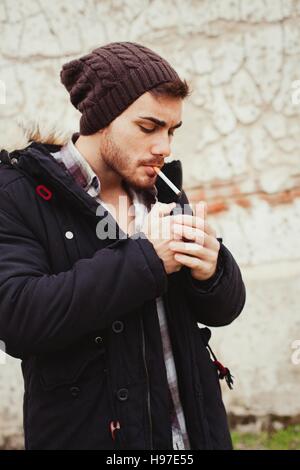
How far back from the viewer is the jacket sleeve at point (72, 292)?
1.40 metres

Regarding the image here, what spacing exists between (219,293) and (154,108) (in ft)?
1.84

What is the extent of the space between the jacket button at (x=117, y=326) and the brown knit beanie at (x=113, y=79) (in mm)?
616

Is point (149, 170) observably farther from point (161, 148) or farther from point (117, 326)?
point (117, 326)

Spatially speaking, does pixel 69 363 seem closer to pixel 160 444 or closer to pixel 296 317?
pixel 160 444

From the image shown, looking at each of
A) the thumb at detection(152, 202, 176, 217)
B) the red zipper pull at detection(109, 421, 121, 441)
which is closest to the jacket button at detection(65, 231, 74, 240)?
the thumb at detection(152, 202, 176, 217)

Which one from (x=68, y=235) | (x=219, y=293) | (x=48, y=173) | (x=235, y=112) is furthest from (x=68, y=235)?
(x=235, y=112)

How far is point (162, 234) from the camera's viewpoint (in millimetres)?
1490

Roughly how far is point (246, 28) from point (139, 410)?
2.26m

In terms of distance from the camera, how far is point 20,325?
55.4 inches

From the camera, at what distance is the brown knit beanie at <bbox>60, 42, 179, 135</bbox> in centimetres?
174

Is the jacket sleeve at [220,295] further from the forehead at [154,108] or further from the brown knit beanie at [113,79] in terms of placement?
the brown knit beanie at [113,79]
